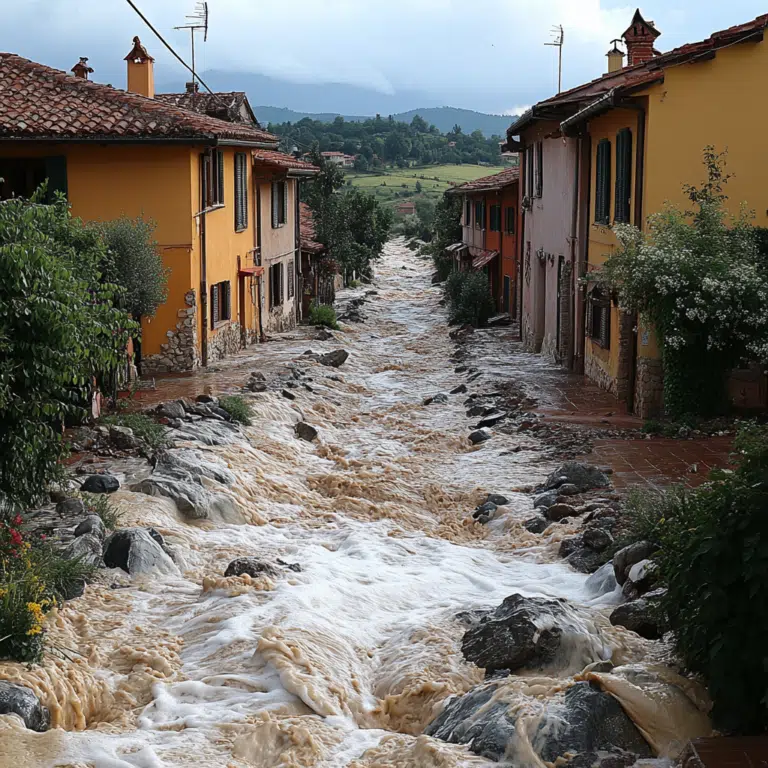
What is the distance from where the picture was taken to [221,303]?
2648cm

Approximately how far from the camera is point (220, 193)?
25359mm

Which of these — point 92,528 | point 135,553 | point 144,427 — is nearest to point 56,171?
point 144,427

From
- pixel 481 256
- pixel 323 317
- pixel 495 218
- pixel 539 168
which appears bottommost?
pixel 323 317

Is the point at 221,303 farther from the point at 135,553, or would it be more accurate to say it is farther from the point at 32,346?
the point at 32,346

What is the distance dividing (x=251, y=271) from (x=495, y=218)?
1458cm

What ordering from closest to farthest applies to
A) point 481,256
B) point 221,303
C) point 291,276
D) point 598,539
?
point 598,539
point 221,303
point 291,276
point 481,256

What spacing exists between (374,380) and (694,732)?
1957 cm

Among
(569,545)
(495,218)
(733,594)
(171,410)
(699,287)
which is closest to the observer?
(733,594)

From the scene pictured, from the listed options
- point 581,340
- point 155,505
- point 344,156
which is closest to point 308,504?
point 155,505

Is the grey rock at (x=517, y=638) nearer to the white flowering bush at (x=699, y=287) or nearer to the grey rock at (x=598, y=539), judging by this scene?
the grey rock at (x=598, y=539)

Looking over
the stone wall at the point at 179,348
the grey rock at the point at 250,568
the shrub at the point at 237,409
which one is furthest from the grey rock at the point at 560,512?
the stone wall at the point at 179,348

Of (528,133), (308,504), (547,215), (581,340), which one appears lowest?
(308,504)

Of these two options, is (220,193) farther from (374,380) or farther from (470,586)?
(470,586)

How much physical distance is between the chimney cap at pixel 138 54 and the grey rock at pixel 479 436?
1639 cm
